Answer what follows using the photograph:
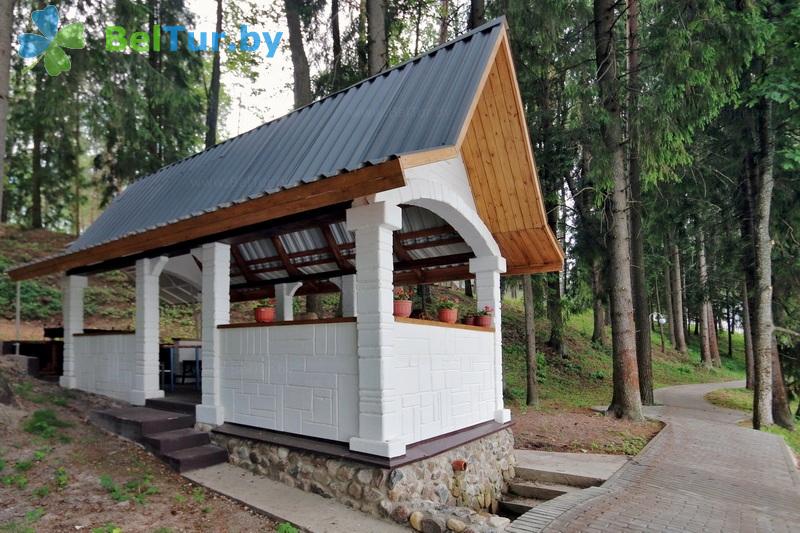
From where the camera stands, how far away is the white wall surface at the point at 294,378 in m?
4.73

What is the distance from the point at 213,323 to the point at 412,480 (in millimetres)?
3004

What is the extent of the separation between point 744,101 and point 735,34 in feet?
7.87

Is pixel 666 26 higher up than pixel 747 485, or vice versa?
pixel 666 26

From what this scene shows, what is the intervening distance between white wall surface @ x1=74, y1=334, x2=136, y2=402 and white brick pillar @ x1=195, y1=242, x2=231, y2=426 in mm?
1909

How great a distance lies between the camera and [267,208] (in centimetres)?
473

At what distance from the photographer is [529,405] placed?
11.0 meters

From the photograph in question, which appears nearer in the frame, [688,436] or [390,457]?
[390,457]

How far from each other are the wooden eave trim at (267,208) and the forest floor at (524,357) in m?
5.37

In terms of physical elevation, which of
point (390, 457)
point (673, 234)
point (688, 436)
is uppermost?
point (673, 234)

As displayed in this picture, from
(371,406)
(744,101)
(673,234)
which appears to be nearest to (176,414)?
(371,406)

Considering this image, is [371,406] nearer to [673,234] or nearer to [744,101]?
[744,101]

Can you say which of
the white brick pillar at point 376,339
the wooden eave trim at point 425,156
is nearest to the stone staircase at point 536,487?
the white brick pillar at point 376,339

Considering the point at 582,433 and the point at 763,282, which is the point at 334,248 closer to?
the point at 582,433

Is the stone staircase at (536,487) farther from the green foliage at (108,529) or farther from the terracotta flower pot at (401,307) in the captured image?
the green foliage at (108,529)
